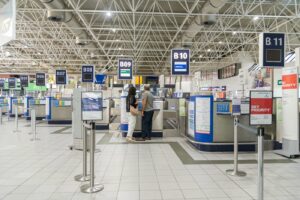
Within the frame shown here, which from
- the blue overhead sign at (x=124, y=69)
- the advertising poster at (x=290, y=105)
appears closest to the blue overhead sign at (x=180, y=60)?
the blue overhead sign at (x=124, y=69)

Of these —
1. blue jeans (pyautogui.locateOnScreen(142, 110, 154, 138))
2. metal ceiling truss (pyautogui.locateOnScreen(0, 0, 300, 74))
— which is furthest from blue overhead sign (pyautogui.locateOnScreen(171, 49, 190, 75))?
blue jeans (pyautogui.locateOnScreen(142, 110, 154, 138))

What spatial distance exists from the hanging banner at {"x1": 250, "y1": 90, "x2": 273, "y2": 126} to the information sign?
7.26 feet

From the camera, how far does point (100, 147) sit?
19.9ft

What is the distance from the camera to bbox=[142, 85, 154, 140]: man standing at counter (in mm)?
6820

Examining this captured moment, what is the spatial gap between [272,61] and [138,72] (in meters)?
26.0

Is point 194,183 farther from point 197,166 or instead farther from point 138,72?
point 138,72

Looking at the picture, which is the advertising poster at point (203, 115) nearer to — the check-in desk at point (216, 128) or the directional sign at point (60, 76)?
the check-in desk at point (216, 128)

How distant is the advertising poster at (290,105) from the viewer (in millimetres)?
5211

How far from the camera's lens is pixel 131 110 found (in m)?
6.61

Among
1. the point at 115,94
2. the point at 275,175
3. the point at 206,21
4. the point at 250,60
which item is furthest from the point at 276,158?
the point at 250,60

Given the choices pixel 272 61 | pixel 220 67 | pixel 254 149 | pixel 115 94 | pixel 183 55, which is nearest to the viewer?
pixel 272 61

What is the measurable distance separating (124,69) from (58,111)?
3603mm

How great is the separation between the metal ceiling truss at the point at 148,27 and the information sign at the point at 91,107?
20.5 feet

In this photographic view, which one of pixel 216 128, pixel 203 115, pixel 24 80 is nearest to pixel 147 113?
pixel 203 115
